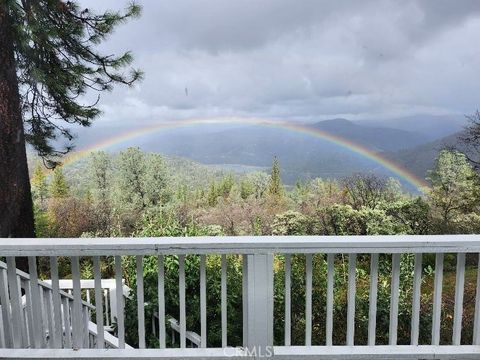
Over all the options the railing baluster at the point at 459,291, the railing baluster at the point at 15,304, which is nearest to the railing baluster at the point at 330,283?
the railing baluster at the point at 459,291

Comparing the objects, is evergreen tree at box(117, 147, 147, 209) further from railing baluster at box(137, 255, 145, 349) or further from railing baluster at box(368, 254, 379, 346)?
railing baluster at box(368, 254, 379, 346)

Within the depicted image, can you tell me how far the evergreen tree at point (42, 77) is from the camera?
4.21 metres

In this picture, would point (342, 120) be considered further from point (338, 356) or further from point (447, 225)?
point (338, 356)

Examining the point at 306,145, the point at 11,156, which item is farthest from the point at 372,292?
the point at 306,145

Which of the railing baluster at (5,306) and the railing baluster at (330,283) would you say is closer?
the railing baluster at (330,283)

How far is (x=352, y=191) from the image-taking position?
21.8 ft

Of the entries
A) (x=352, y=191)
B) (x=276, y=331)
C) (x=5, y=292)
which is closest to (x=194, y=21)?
(x=352, y=191)

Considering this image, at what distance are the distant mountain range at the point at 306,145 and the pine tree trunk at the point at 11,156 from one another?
7.58 ft

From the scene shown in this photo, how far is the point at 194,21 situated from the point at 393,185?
419 centimetres

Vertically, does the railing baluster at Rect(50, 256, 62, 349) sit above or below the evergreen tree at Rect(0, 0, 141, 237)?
below

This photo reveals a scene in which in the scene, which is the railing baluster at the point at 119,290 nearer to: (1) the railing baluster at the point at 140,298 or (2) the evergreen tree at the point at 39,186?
(1) the railing baluster at the point at 140,298

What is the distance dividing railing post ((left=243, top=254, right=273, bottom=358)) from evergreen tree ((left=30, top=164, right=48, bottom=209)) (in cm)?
513

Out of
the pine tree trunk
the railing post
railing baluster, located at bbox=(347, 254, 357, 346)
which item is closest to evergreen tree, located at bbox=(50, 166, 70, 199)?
the pine tree trunk

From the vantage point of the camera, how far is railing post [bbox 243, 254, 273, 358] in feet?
4.64
